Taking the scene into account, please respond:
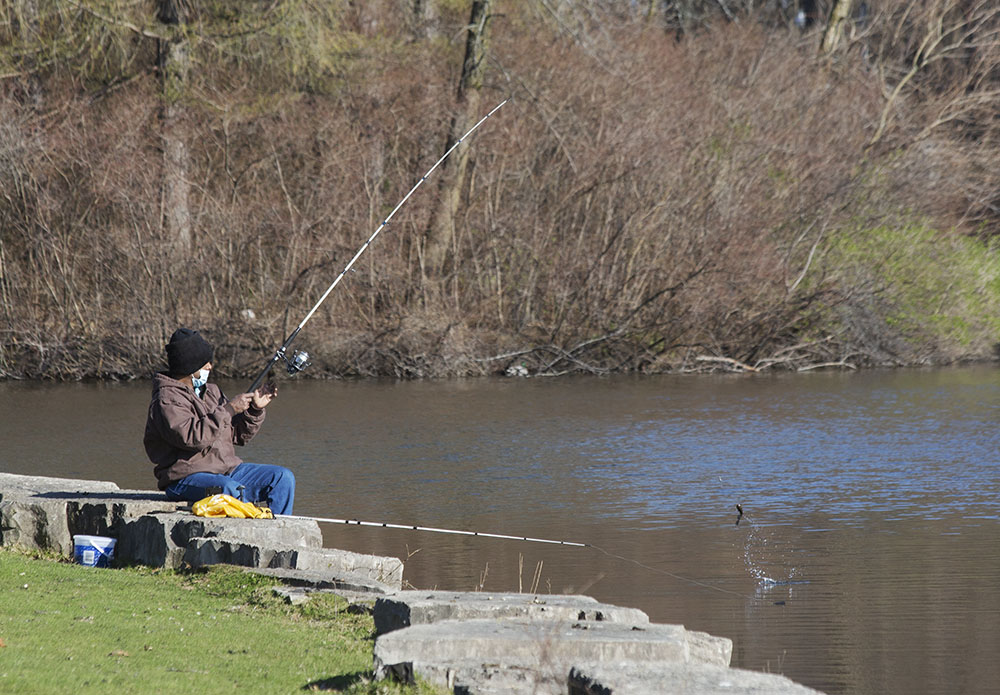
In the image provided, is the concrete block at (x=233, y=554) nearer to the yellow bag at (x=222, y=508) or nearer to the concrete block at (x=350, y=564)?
the concrete block at (x=350, y=564)

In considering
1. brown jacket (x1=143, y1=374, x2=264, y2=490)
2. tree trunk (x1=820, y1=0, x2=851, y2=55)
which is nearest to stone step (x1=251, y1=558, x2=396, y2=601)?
brown jacket (x1=143, y1=374, x2=264, y2=490)

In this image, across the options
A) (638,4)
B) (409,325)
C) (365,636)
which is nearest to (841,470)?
(365,636)

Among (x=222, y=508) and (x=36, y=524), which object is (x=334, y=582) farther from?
(x=36, y=524)

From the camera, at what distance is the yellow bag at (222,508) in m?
7.36

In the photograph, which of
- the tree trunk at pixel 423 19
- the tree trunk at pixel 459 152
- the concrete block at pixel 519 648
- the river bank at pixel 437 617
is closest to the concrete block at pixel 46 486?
the river bank at pixel 437 617

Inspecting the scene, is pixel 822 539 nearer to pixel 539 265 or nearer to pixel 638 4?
pixel 539 265

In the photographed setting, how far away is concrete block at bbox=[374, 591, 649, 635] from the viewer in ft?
17.4

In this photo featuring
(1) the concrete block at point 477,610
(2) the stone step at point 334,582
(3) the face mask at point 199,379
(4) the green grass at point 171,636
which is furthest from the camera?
(3) the face mask at point 199,379

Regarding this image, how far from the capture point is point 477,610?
5418 millimetres

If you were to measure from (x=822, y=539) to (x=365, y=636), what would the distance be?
476cm

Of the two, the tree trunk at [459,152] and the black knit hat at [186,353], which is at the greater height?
the tree trunk at [459,152]

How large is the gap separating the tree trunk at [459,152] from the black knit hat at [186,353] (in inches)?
584

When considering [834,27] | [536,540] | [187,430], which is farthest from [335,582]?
[834,27]

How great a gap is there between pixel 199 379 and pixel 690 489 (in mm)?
5166
